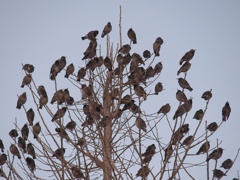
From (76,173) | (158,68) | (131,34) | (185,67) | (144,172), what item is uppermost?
(131,34)

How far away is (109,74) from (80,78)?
1.46ft

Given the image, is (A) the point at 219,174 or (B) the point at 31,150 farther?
(B) the point at 31,150

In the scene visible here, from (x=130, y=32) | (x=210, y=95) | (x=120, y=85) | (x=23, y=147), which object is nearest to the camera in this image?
(x=210, y=95)

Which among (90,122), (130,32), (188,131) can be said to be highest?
(130,32)

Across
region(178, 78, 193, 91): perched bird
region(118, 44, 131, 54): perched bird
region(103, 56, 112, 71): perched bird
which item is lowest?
region(178, 78, 193, 91): perched bird

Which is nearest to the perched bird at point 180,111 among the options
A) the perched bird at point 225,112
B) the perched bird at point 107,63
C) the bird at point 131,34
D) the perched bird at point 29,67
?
the perched bird at point 225,112

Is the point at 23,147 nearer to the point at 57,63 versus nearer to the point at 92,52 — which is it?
the point at 57,63

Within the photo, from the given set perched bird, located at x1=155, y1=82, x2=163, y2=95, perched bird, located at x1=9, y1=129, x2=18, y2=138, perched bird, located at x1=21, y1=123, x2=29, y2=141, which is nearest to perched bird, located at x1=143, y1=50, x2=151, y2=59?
perched bird, located at x1=155, y1=82, x2=163, y2=95

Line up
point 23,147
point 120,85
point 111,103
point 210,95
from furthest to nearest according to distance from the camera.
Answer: point 111,103
point 120,85
point 23,147
point 210,95

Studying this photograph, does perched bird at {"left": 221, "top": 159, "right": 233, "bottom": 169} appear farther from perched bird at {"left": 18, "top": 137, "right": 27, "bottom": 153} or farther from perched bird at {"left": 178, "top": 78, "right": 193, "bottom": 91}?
perched bird at {"left": 18, "top": 137, "right": 27, "bottom": 153}

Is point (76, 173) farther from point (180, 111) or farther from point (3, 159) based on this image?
point (180, 111)

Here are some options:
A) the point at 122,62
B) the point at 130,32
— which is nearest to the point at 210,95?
the point at 122,62

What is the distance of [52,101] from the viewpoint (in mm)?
5875

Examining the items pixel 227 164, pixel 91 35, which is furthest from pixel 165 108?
pixel 91 35
